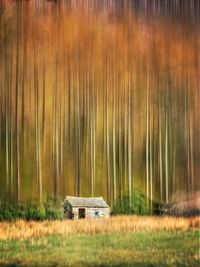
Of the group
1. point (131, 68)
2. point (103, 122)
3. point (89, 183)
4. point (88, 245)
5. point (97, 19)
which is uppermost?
point (97, 19)

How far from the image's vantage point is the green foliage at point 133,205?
4.33m

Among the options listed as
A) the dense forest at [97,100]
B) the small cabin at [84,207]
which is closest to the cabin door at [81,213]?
the small cabin at [84,207]

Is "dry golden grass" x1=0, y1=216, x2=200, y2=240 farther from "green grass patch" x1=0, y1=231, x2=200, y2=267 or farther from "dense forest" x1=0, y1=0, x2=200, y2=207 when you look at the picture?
"dense forest" x1=0, y1=0, x2=200, y2=207

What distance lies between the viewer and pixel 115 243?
14.1 feet

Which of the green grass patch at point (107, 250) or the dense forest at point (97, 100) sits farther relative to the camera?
the dense forest at point (97, 100)

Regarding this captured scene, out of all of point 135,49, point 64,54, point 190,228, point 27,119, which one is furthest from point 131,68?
point 190,228

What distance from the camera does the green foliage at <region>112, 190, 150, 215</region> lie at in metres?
4.33

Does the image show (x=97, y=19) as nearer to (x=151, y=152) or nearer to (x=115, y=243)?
(x=151, y=152)

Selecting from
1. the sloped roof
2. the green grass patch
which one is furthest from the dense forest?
the green grass patch

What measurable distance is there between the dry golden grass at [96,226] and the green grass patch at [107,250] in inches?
1.2

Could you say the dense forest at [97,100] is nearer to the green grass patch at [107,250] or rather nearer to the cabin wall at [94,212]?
the cabin wall at [94,212]

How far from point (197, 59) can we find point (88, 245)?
1335 mm

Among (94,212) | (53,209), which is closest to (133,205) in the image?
(94,212)

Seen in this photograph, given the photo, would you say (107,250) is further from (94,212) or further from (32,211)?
(32,211)
